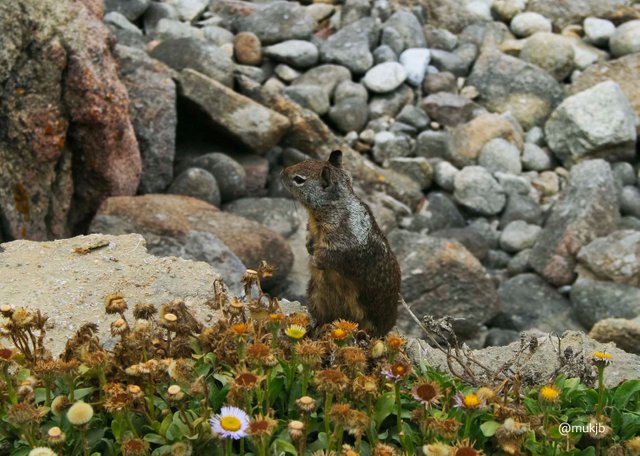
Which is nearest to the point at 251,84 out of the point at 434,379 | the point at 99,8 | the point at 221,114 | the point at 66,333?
the point at 221,114

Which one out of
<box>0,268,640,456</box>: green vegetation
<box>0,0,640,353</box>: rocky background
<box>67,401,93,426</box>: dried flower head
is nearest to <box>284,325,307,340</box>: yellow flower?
<box>0,268,640,456</box>: green vegetation

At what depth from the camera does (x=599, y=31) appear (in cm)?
1290

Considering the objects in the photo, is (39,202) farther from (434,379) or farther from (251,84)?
(434,379)

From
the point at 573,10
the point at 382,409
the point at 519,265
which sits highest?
the point at 382,409

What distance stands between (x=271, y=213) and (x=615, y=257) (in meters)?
3.55

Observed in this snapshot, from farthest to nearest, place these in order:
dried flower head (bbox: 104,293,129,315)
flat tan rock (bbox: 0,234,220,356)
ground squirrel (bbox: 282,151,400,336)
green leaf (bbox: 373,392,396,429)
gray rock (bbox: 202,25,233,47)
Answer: gray rock (bbox: 202,25,233,47), ground squirrel (bbox: 282,151,400,336), flat tan rock (bbox: 0,234,220,356), dried flower head (bbox: 104,293,129,315), green leaf (bbox: 373,392,396,429)

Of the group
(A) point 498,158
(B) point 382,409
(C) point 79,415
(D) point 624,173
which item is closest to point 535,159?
(A) point 498,158

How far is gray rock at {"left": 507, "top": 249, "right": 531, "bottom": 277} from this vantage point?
9.57 metres

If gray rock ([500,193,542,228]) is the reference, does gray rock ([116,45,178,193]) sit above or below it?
above

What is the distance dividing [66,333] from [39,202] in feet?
10.9

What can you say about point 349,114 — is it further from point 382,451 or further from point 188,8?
point 382,451

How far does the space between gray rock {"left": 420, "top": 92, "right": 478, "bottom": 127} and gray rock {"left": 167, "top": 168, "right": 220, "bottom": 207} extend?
4.10m

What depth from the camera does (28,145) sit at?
21.9 feet

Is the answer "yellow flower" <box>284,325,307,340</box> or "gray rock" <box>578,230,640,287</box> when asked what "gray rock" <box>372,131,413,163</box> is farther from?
"yellow flower" <box>284,325,307,340</box>
